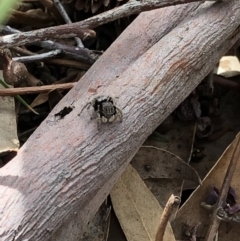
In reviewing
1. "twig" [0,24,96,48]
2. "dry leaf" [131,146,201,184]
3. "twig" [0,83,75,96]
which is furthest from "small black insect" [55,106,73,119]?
"dry leaf" [131,146,201,184]

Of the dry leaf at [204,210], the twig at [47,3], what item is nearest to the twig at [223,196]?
the dry leaf at [204,210]

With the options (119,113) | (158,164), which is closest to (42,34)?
(119,113)

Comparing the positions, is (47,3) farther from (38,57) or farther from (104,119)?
(104,119)

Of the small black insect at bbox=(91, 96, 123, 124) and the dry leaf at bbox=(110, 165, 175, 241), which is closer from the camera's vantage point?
the small black insect at bbox=(91, 96, 123, 124)

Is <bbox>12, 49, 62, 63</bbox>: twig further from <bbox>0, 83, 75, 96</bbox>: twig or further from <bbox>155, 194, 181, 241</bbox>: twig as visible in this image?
<bbox>155, 194, 181, 241</bbox>: twig

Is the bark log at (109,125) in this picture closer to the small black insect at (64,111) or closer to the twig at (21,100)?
the small black insect at (64,111)
